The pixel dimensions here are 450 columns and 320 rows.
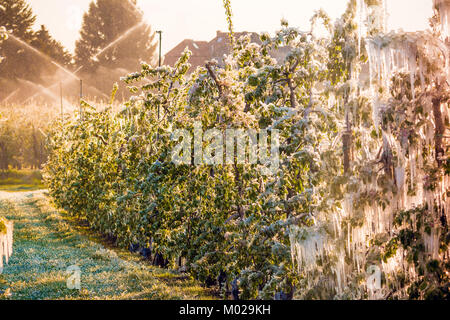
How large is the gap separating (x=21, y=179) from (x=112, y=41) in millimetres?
16218

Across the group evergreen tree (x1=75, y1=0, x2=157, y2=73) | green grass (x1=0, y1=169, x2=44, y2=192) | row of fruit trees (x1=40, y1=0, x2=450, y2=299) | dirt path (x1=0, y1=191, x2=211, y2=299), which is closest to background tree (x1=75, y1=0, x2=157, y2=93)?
evergreen tree (x1=75, y1=0, x2=157, y2=73)

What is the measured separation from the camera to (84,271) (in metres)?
10.9

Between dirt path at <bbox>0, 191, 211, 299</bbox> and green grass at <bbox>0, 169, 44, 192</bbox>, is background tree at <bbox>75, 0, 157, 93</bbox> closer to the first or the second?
green grass at <bbox>0, 169, 44, 192</bbox>

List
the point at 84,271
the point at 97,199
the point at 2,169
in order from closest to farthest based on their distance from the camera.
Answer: the point at 84,271 < the point at 97,199 < the point at 2,169

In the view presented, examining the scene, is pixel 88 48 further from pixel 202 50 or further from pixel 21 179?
pixel 21 179

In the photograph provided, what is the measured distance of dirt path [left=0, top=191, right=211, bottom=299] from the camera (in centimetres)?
894

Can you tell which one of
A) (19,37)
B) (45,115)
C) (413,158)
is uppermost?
(19,37)

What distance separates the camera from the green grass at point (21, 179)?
43500 millimetres

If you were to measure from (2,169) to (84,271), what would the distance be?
126 ft

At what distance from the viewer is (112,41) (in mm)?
51312

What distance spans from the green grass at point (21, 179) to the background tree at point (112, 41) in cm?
1217
